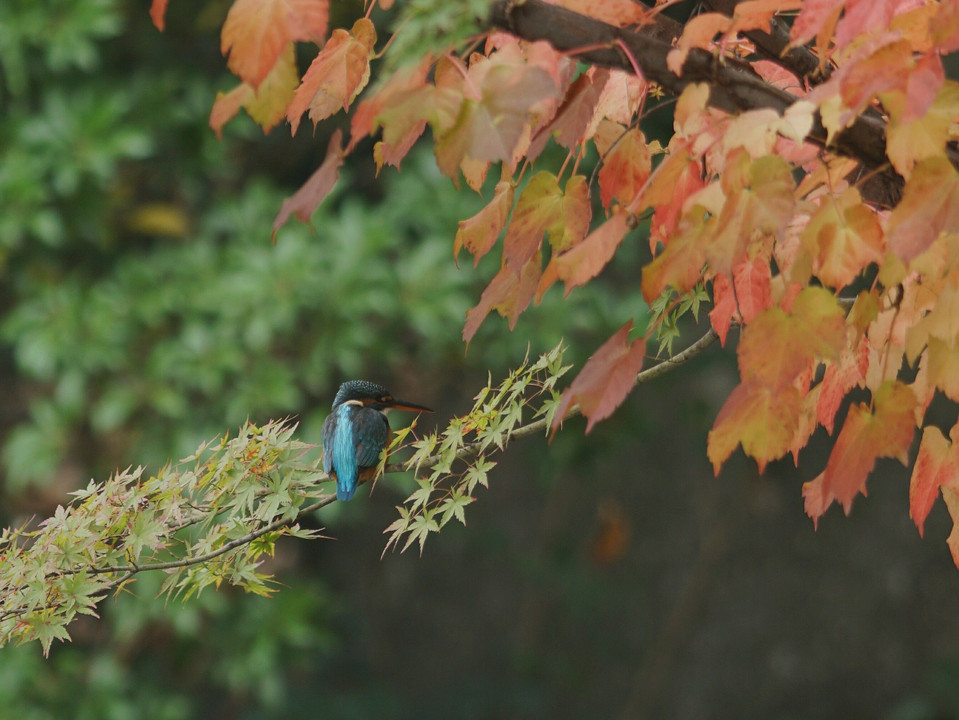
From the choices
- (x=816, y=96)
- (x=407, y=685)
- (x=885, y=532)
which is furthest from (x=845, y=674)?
(x=816, y=96)

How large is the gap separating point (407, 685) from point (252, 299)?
2.23m

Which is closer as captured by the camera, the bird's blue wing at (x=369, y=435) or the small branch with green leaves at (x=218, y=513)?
the small branch with green leaves at (x=218, y=513)

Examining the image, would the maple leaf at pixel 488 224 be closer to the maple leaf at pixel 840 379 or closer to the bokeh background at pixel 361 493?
the maple leaf at pixel 840 379

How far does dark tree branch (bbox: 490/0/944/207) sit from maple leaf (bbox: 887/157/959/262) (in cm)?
10

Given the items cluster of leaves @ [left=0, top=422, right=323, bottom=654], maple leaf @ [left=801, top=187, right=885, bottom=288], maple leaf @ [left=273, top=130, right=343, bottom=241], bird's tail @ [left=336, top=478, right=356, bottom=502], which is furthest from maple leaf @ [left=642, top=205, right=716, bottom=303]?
bird's tail @ [left=336, top=478, right=356, bottom=502]

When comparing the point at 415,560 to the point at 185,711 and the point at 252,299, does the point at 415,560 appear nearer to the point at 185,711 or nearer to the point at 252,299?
the point at 185,711

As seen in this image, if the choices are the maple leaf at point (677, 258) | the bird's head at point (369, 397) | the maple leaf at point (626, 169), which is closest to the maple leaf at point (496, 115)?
the maple leaf at point (677, 258)

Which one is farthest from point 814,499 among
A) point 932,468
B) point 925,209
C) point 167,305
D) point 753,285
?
point 167,305

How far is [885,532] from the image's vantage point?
424 cm

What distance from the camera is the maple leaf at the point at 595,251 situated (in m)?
1.03

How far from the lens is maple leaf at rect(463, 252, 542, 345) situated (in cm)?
125

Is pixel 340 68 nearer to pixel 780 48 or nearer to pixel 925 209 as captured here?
pixel 780 48

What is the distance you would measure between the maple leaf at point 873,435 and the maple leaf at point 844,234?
0.13 meters

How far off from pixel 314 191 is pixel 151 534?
23.6 inches
